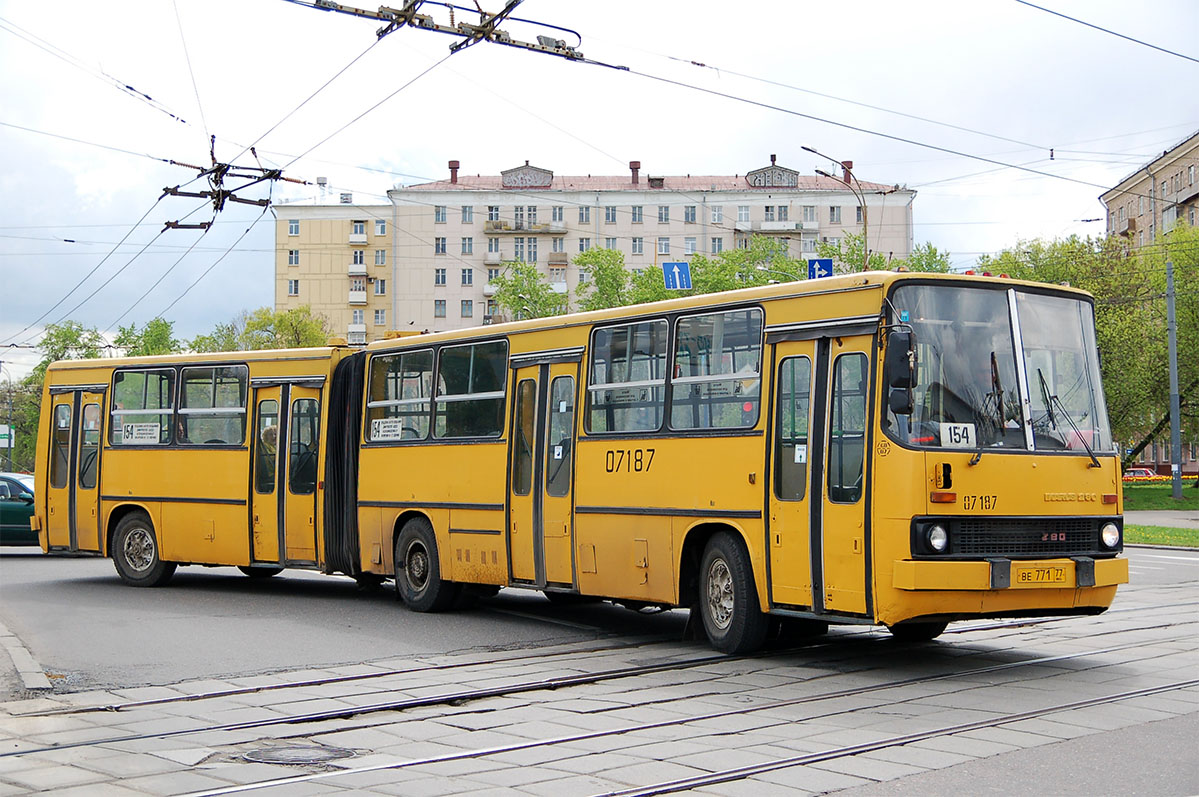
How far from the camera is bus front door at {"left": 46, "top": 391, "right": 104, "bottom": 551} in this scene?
20.2 m

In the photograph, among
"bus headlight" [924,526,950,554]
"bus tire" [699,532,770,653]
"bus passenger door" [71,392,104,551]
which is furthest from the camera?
"bus passenger door" [71,392,104,551]

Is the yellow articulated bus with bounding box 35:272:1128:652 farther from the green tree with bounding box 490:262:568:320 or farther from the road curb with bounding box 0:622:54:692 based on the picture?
the green tree with bounding box 490:262:568:320

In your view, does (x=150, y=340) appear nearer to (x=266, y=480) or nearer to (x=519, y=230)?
(x=519, y=230)

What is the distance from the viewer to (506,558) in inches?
583

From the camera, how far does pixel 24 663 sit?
38.8ft

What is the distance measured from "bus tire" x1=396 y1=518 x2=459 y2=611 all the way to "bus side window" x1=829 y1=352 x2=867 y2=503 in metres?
6.30

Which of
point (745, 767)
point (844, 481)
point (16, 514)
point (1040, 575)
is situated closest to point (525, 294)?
point (16, 514)

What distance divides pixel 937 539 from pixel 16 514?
826 inches

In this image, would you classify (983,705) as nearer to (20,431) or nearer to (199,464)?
(199,464)

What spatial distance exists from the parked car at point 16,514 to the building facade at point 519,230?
246ft

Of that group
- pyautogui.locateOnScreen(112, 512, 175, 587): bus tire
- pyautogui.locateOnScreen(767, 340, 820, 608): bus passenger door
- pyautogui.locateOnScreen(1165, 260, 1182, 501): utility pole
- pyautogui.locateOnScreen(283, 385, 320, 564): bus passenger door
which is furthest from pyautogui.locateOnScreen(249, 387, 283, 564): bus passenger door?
pyautogui.locateOnScreen(1165, 260, 1182, 501): utility pole

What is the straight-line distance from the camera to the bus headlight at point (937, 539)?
33.9 ft

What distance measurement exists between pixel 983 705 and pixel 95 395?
15.2m

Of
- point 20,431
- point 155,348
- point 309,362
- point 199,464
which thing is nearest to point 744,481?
point 309,362
